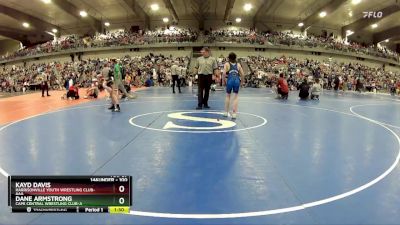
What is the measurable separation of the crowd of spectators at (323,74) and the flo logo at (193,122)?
19432mm

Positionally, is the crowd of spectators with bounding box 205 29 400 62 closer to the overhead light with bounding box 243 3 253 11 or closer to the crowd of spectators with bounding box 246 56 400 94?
the crowd of spectators with bounding box 246 56 400 94

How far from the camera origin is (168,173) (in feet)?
14.1

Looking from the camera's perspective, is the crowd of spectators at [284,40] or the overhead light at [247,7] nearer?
the overhead light at [247,7]

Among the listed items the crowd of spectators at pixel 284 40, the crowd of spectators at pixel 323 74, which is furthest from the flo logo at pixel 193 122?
the crowd of spectators at pixel 284 40

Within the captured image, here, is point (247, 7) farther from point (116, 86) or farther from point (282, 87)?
point (116, 86)

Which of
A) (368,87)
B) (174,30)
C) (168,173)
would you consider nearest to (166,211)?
(168,173)

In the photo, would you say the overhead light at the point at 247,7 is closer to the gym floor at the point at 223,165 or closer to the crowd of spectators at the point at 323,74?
the crowd of spectators at the point at 323,74

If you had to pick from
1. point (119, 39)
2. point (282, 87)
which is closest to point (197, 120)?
point (282, 87)

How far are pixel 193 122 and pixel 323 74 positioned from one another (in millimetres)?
29691

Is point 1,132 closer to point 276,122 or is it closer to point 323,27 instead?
point 276,122

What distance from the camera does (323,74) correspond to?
34.8 m

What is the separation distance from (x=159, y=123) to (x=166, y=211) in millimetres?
5034
